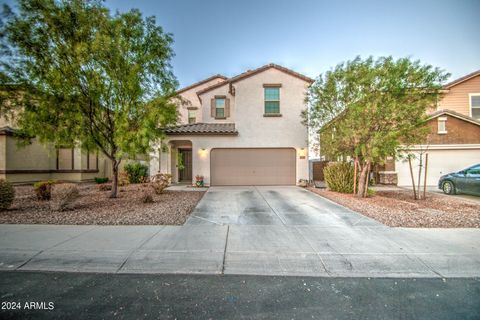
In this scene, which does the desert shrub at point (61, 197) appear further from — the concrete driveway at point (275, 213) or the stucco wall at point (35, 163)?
the stucco wall at point (35, 163)

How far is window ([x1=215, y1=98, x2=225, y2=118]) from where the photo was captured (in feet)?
46.3

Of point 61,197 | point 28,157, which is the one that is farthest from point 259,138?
point 28,157

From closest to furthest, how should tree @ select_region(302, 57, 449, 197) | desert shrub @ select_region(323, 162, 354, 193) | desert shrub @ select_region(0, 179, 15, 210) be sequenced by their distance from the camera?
desert shrub @ select_region(0, 179, 15, 210)
tree @ select_region(302, 57, 449, 197)
desert shrub @ select_region(323, 162, 354, 193)

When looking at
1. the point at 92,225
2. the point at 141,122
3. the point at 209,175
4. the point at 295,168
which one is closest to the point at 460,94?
the point at 295,168

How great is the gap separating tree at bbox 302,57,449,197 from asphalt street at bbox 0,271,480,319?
18.8 ft

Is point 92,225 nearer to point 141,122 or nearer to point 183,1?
point 141,122

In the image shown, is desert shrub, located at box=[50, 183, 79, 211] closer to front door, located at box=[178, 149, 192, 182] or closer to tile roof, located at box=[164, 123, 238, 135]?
tile roof, located at box=[164, 123, 238, 135]

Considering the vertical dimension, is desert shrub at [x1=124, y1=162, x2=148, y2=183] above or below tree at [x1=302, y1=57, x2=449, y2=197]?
below

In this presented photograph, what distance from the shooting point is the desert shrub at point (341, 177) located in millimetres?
9766

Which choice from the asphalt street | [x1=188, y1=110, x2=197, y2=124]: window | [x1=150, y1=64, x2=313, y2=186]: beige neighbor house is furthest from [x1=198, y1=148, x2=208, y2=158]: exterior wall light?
the asphalt street

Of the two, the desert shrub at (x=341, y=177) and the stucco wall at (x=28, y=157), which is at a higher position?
the stucco wall at (x=28, y=157)

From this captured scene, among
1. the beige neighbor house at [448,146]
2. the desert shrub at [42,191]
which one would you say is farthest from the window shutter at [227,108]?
the beige neighbor house at [448,146]

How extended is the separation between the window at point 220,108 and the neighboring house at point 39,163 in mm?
7715

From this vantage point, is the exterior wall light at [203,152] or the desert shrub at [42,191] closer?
the desert shrub at [42,191]
